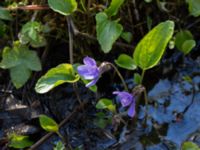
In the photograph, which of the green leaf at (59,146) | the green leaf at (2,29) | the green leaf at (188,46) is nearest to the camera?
the green leaf at (59,146)

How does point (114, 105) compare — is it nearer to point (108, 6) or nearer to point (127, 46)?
point (127, 46)

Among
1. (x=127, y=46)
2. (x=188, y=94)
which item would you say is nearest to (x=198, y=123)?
(x=188, y=94)

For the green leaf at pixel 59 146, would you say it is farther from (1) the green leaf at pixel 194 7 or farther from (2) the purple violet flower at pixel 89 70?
(1) the green leaf at pixel 194 7

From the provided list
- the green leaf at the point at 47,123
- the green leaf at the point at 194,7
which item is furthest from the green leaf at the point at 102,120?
the green leaf at the point at 194,7

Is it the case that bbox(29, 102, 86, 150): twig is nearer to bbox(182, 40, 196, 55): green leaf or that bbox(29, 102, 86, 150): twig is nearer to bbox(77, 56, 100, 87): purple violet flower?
bbox(77, 56, 100, 87): purple violet flower

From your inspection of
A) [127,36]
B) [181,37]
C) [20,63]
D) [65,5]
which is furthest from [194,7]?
[20,63]

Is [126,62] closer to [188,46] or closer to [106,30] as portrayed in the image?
[106,30]
